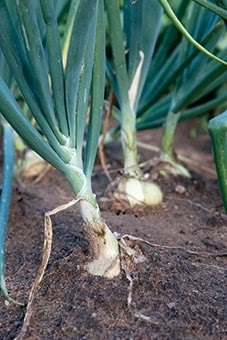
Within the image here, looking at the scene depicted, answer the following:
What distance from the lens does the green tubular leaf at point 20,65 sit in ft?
3.69

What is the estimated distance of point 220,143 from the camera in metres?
1.01

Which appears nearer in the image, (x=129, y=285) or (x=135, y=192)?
(x=129, y=285)

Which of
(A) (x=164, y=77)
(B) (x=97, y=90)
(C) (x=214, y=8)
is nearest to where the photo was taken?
(C) (x=214, y=8)

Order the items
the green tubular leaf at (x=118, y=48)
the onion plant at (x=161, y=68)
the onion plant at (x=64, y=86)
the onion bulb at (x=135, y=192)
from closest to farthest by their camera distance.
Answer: the onion plant at (x=64, y=86), the green tubular leaf at (x=118, y=48), the onion plant at (x=161, y=68), the onion bulb at (x=135, y=192)

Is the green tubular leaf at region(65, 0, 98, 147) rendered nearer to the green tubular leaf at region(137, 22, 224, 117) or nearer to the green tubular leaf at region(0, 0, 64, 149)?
the green tubular leaf at region(0, 0, 64, 149)

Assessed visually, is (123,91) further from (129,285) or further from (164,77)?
(129,285)

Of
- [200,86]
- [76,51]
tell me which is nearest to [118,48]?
[200,86]

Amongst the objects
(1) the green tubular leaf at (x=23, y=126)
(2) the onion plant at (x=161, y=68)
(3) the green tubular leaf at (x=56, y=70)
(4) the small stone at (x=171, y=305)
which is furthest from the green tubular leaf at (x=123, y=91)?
(4) the small stone at (x=171, y=305)

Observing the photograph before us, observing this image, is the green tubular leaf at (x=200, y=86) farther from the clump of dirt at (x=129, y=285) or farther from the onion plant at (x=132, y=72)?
the clump of dirt at (x=129, y=285)

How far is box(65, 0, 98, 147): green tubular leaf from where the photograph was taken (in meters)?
1.08


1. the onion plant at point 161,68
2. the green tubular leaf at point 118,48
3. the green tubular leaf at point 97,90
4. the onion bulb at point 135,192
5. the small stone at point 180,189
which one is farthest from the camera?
the small stone at point 180,189

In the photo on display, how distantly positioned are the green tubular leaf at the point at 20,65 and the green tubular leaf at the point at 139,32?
373mm

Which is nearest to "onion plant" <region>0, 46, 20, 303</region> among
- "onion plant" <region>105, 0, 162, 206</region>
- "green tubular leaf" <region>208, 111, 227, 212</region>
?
"onion plant" <region>105, 0, 162, 206</region>

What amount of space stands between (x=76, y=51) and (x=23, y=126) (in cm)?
16
